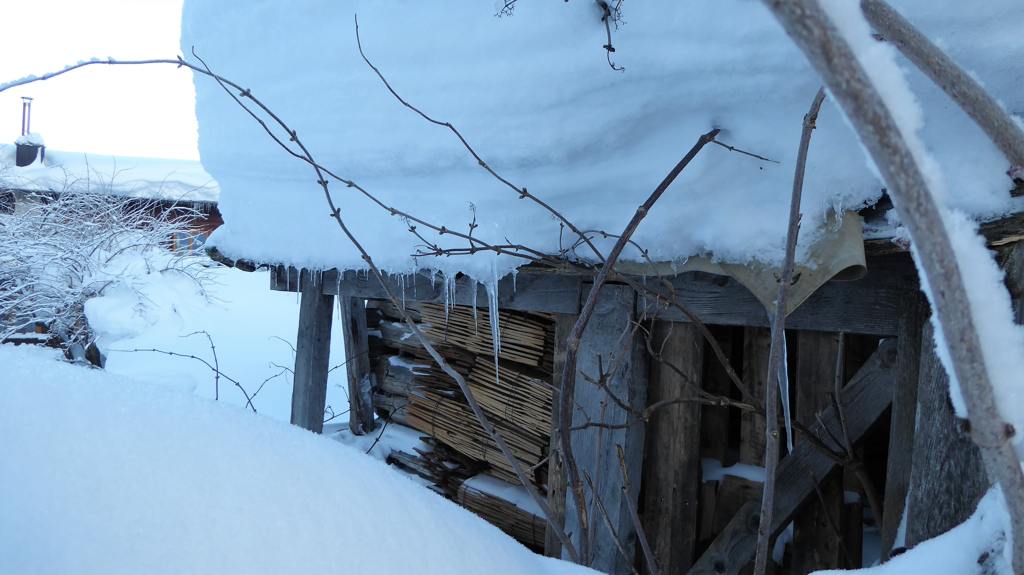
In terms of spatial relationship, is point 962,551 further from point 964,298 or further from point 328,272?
point 328,272

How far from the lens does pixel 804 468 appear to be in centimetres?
280

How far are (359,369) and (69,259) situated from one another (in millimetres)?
6115

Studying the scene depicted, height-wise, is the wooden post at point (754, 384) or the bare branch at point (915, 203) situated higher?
the bare branch at point (915, 203)

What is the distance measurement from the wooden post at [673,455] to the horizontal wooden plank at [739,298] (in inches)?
7.4

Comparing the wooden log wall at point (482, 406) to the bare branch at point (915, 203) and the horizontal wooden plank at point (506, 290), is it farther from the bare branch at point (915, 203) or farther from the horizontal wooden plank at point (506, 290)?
the bare branch at point (915, 203)

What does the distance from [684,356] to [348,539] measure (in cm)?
230

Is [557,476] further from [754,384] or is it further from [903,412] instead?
[903,412]

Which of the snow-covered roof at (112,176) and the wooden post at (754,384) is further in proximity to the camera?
the snow-covered roof at (112,176)

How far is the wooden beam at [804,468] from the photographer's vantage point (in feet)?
8.66

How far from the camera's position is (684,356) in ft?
10.00

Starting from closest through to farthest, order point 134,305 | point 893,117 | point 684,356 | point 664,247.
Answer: point 893,117 < point 664,247 < point 684,356 < point 134,305

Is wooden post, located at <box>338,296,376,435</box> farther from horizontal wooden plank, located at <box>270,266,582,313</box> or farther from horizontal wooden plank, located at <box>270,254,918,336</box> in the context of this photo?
horizontal wooden plank, located at <box>270,254,918,336</box>

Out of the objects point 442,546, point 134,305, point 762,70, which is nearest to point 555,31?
point 762,70

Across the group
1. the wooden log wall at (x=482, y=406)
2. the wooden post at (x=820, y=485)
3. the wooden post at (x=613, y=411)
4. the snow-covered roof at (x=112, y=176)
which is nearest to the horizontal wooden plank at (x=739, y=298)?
the wooden post at (x=613, y=411)
